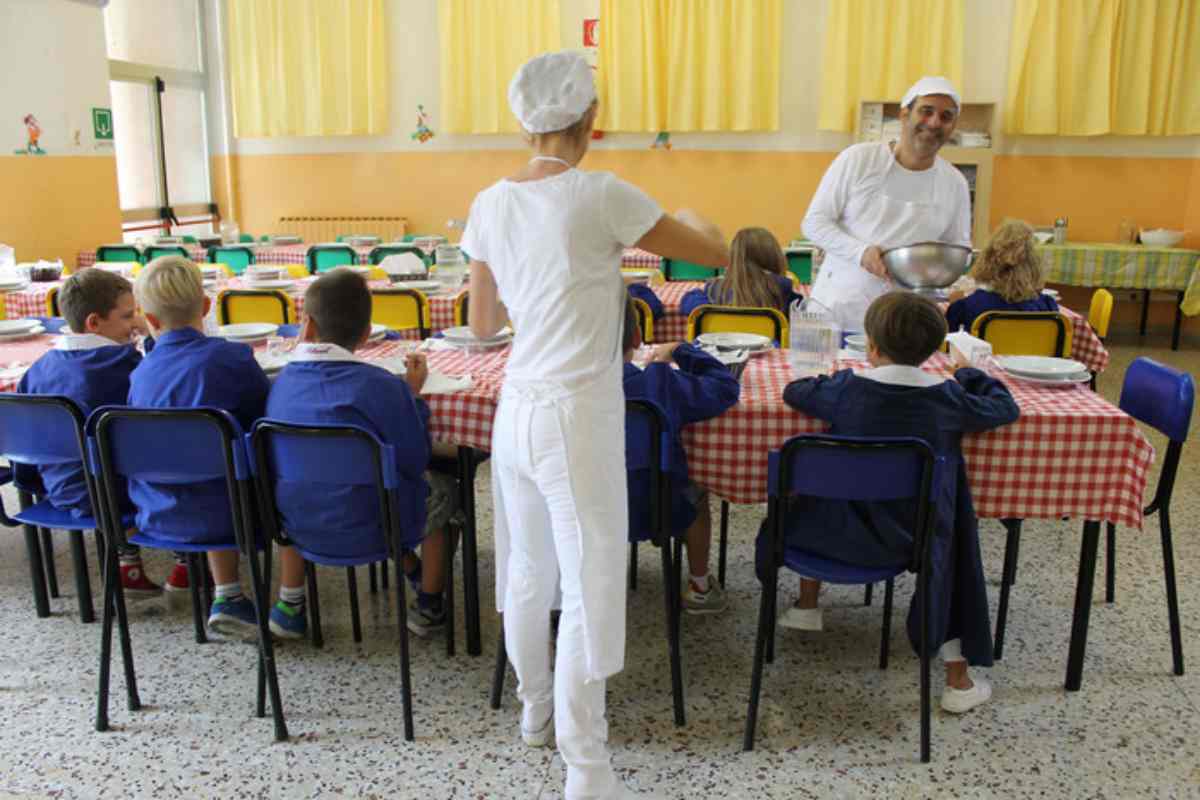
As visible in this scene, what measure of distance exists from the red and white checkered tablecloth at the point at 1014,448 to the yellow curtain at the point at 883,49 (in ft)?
18.7

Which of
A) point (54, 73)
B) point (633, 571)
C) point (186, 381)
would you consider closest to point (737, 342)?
point (633, 571)

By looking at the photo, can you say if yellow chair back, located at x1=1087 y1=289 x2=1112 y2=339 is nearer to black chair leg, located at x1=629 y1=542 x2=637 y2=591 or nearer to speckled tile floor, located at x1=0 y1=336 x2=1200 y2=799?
speckled tile floor, located at x1=0 y1=336 x2=1200 y2=799

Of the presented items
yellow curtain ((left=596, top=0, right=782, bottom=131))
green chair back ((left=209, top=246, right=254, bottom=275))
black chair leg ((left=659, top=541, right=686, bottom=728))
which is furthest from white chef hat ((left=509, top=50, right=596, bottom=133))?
yellow curtain ((left=596, top=0, right=782, bottom=131))

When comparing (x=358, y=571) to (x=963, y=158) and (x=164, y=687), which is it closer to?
(x=164, y=687)

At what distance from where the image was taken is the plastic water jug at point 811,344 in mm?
2664

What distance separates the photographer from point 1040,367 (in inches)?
102

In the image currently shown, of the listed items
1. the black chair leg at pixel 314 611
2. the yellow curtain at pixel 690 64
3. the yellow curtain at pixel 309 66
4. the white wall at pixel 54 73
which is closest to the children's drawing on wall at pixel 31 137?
the white wall at pixel 54 73

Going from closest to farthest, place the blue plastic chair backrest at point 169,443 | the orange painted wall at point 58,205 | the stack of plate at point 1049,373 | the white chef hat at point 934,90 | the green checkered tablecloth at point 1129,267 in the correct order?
1. the blue plastic chair backrest at point 169,443
2. the stack of plate at point 1049,373
3. the white chef hat at point 934,90
4. the orange painted wall at point 58,205
5. the green checkered tablecloth at point 1129,267

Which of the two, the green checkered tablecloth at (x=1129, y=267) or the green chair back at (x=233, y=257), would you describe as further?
the green checkered tablecloth at (x=1129, y=267)

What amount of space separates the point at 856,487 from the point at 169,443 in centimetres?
147

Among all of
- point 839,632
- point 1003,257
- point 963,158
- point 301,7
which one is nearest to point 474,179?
point 301,7

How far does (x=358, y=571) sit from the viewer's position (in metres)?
3.19

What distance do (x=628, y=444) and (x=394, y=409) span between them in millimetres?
535

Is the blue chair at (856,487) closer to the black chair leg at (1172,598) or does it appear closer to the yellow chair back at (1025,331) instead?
the black chair leg at (1172,598)
